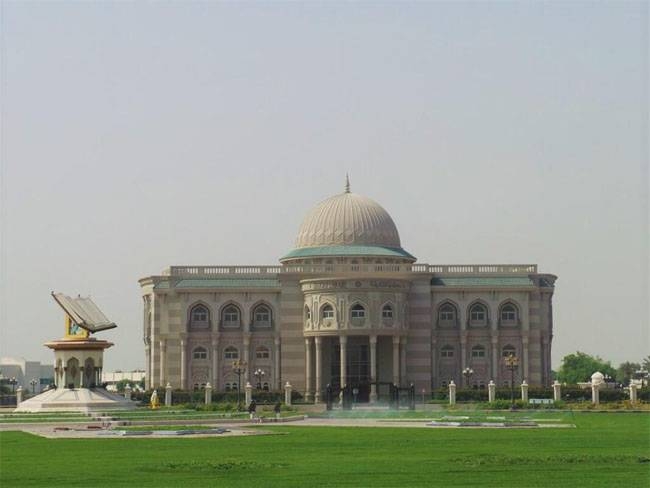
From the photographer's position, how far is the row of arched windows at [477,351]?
4033 inches

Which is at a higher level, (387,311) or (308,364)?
(387,311)

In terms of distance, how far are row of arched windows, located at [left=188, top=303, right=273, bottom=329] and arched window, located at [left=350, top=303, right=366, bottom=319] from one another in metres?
7.65

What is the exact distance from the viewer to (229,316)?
10319 cm

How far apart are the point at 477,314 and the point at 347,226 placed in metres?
12.1

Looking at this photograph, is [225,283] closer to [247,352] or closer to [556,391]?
[247,352]

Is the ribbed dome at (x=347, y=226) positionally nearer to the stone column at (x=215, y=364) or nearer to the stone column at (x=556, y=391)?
the stone column at (x=215, y=364)

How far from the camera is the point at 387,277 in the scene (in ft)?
327

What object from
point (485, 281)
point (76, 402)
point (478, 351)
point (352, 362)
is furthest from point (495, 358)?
point (76, 402)

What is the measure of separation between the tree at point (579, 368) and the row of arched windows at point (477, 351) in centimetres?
7117

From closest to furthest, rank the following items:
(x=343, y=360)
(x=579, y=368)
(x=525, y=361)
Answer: (x=343, y=360), (x=525, y=361), (x=579, y=368)

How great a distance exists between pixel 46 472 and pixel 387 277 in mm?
66103

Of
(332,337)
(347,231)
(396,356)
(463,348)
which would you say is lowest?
(396,356)

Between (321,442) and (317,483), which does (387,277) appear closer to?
(321,442)

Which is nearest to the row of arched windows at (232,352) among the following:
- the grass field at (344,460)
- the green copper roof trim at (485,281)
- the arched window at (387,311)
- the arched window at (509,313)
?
the arched window at (387,311)
